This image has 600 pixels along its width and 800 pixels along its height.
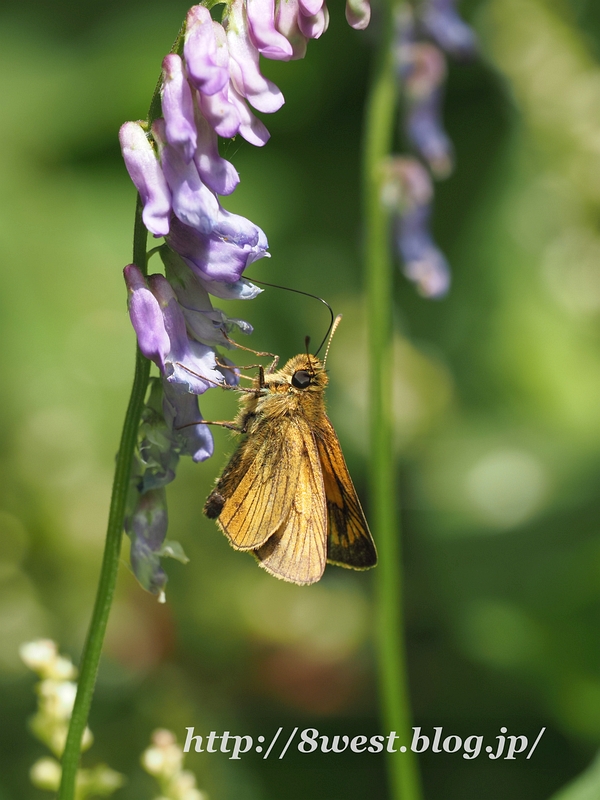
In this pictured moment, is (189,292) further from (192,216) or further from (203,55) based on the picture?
(203,55)

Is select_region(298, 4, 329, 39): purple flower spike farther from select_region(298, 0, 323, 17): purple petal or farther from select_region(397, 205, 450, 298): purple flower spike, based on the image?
select_region(397, 205, 450, 298): purple flower spike

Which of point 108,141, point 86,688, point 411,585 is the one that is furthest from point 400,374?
point 86,688

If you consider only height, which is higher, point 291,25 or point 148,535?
point 291,25

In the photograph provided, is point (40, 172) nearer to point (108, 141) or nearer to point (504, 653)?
point (108, 141)

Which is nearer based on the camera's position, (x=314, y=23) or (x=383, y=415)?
(x=314, y=23)

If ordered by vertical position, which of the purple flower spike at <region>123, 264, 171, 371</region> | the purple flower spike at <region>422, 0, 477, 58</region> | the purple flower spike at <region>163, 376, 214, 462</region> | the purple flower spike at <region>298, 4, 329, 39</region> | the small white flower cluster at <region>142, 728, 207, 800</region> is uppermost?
the purple flower spike at <region>422, 0, 477, 58</region>

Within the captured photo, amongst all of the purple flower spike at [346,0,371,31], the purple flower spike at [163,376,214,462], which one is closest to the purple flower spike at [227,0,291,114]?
the purple flower spike at [346,0,371,31]

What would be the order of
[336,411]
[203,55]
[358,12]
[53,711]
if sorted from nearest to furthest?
1. [203,55]
2. [358,12]
3. [53,711]
4. [336,411]

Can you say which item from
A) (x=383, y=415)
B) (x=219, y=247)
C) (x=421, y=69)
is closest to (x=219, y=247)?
(x=219, y=247)
